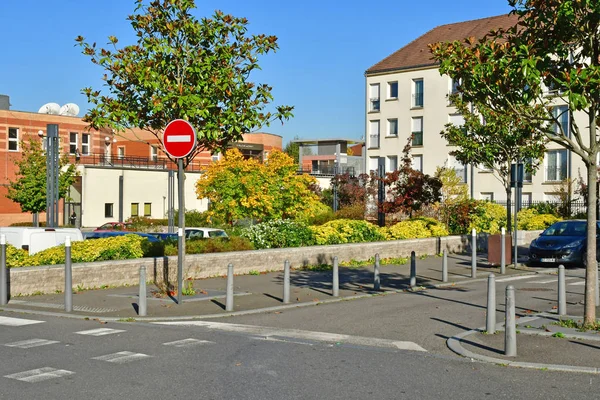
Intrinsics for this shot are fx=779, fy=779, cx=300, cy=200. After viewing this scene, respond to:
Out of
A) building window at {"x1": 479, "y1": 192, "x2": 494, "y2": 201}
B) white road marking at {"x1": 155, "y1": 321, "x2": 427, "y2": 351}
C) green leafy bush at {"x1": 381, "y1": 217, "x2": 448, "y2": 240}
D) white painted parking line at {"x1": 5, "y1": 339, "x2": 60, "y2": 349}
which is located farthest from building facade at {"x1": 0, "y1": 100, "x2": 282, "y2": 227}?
white painted parking line at {"x1": 5, "y1": 339, "x2": 60, "y2": 349}

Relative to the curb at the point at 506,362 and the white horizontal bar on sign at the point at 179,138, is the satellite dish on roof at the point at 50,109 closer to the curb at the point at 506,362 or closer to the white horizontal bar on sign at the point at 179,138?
the white horizontal bar on sign at the point at 179,138

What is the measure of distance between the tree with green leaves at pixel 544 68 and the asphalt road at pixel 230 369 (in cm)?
348

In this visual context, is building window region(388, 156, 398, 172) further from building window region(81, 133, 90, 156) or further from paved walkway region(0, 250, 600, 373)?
paved walkway region(0, 250, 600, 373)

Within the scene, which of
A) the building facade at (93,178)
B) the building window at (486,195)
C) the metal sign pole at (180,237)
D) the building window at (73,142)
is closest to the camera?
the metal sign pole at (180,237)

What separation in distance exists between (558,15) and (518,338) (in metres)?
4.74

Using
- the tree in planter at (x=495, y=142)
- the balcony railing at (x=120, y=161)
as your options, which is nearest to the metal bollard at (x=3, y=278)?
the tree in planter at (x=495, y=142)

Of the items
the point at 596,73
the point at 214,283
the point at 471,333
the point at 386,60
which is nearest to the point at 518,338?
the point at 471,333

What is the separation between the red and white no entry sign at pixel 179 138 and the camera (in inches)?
587

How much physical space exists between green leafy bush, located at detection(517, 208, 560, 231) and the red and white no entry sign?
25.2m

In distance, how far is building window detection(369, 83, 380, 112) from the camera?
61.1 metres

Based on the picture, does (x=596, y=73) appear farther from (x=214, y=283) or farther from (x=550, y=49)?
(x=214, y=283)

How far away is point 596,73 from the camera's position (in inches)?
421

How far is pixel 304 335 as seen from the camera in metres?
11.7

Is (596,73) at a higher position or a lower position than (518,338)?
higher
